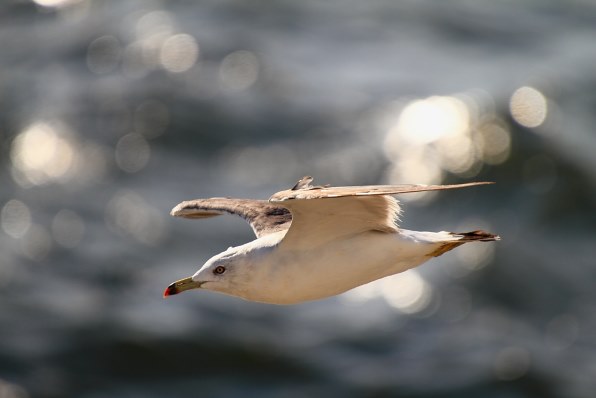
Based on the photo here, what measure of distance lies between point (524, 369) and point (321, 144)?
36.7 feet

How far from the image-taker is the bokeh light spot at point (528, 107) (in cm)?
3772

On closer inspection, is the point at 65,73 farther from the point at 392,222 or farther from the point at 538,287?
the point at 392,222

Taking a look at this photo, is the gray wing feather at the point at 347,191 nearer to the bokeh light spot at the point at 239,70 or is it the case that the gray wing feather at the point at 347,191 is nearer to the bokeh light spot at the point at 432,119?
the bokeh light spot at the point at 432,119

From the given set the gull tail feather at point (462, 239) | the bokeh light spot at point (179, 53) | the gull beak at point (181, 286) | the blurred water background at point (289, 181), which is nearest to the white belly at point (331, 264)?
the gull tail feather at point (462, 239)

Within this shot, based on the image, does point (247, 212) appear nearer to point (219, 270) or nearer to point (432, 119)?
point (219, 270)

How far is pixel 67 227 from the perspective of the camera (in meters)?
38.3

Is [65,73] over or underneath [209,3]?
underneath

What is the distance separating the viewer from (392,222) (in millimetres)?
10891

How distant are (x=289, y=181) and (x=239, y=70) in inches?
316

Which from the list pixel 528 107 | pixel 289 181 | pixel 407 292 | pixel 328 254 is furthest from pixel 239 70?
pixel 328 254

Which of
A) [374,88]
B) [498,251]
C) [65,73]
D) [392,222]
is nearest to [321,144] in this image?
[374,88]

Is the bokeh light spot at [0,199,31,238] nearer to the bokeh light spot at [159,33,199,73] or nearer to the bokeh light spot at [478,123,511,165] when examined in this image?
the bokeh light spot at [159,33,199,73]

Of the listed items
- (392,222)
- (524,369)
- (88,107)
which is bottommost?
(392,222)

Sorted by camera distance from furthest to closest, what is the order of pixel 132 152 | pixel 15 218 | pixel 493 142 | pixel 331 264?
pixel 132 152 → pixel 15 218 → pixel 493 142 → pixel 331 264
